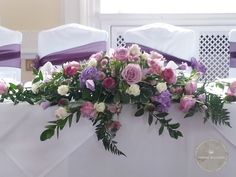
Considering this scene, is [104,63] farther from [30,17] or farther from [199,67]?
[30,17]

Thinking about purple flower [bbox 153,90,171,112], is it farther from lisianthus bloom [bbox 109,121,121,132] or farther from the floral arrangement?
lisianthus bloom [bbox 109,121,121,132]

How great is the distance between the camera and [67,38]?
2.76m

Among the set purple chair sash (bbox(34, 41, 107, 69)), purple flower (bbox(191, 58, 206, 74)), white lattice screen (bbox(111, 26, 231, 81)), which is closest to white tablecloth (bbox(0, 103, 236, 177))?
purple flower (bbox(191, 58, 206, 74))

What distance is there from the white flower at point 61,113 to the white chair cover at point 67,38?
1.52m

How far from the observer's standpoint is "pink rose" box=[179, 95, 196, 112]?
4.18 ft

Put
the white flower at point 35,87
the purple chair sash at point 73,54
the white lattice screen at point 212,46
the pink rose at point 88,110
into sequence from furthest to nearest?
the white lattice screen at point 212,46, the purple chair sash at point 73,54, the white flower at point 35,87, the pink rose at point 88,110

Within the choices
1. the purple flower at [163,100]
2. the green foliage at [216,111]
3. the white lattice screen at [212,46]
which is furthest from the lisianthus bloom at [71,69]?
the white lattice screen at [212,46]

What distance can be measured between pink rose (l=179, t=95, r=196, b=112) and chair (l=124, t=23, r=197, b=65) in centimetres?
142

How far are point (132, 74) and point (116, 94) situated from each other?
3.1 inches

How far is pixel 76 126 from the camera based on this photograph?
131cm

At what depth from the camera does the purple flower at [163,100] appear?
1.26 meters

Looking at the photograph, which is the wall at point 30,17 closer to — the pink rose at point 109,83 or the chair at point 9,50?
the chair at point 9,50

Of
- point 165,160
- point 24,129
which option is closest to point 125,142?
point 165,160

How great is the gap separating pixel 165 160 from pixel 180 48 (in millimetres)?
1487
